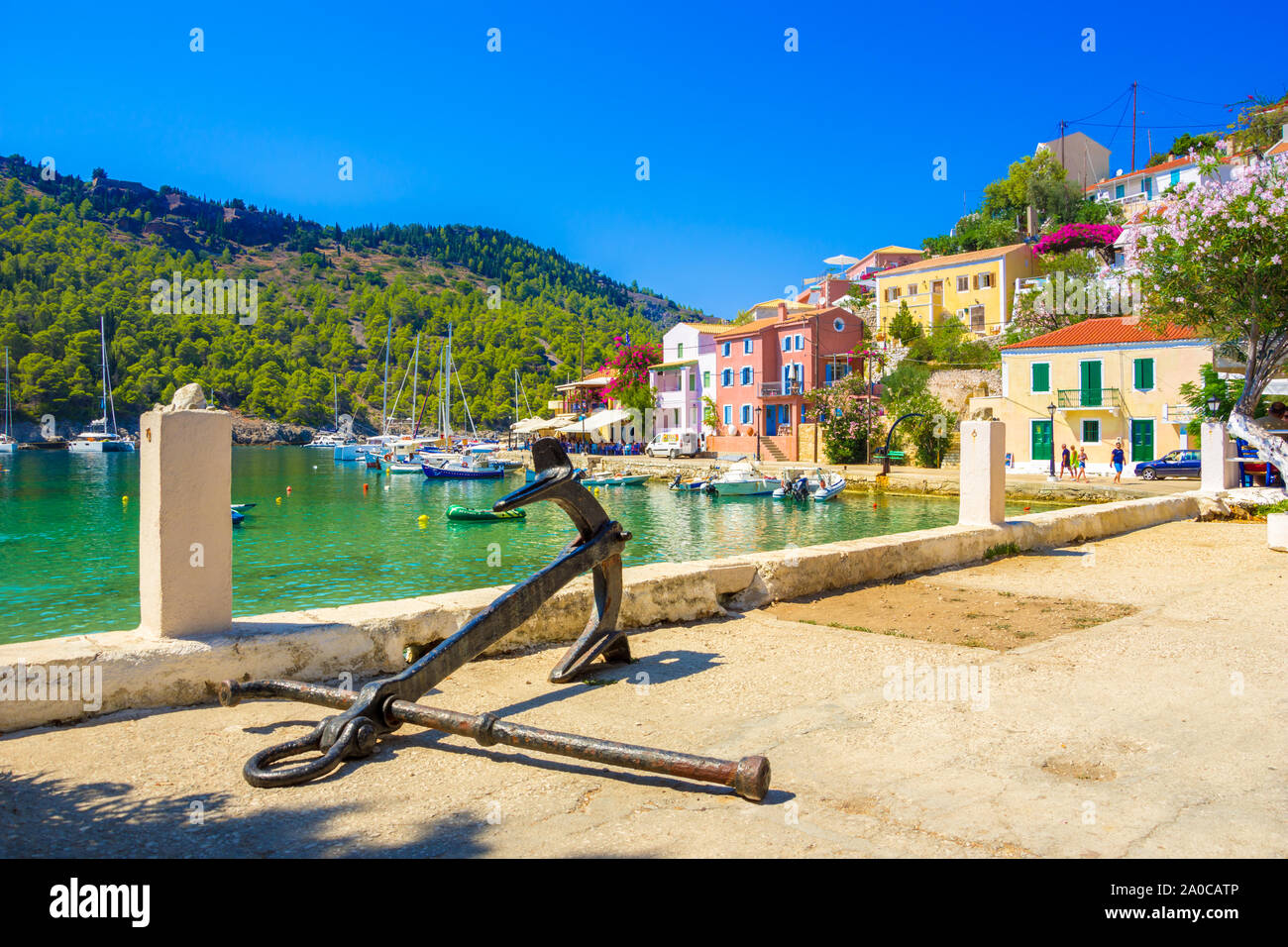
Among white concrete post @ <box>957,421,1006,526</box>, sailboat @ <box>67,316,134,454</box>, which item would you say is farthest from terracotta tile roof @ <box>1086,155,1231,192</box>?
sailboat @ <box>67,316,134,454</box>

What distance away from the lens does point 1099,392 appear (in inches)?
1524

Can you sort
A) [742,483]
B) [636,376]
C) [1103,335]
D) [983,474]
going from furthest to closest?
1. [636,376]
2. [742,483]
3. [1103,335]
4. [983,474]

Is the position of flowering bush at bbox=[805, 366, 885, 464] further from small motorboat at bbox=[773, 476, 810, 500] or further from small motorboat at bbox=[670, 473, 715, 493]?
small motorboat at bbox=[773, 476, 810, 500]

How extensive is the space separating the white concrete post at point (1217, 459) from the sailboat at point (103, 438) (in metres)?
103

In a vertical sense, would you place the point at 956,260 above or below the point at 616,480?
above

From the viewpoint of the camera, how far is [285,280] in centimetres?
18675

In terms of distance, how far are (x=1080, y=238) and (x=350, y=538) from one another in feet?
176

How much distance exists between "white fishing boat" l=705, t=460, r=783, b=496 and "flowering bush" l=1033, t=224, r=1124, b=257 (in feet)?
105

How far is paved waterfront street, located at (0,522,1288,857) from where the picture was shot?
2805 millimetres

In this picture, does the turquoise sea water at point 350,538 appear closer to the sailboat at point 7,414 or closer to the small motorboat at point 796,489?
the small motorboat at point 796,489

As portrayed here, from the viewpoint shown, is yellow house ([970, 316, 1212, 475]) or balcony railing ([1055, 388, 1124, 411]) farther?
balcony railing ([1055, 388, 1124, 411])

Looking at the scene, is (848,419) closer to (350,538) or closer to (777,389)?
(777,389)

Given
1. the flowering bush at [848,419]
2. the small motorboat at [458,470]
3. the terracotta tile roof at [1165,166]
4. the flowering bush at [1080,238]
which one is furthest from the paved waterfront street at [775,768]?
the terracotta tile roof at [1165,166]

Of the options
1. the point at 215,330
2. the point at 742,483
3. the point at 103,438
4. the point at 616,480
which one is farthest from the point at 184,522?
the point at 215,330
